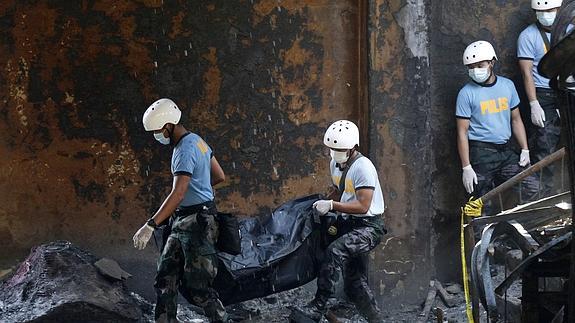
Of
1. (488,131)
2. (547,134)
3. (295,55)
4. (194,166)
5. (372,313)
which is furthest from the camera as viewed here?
(547,134)

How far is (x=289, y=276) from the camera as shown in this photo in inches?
313

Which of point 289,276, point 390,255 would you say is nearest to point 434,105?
point 390,255

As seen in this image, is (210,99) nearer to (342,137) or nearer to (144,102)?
(144,102)

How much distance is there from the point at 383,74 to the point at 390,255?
67.4 inches

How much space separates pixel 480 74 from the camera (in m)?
9.06

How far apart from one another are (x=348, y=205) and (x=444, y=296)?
6.25 ft

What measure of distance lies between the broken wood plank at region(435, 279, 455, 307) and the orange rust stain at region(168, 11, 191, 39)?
343 centimetres

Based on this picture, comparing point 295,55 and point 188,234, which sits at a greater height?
point 295,55

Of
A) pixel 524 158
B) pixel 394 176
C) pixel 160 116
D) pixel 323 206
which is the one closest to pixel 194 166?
pixel 160 116

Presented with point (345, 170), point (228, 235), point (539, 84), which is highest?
point (539, 84)

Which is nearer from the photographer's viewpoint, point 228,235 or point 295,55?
point 228,235

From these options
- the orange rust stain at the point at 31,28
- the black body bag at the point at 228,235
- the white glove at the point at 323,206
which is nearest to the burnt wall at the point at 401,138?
the white glove at the point at 323,206

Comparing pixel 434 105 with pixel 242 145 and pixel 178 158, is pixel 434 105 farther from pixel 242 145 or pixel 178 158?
pixel 178 158

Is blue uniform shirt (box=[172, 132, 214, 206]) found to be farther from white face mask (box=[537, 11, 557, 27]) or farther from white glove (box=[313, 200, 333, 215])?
white face mask (box=[537, 11, 557, 27])
